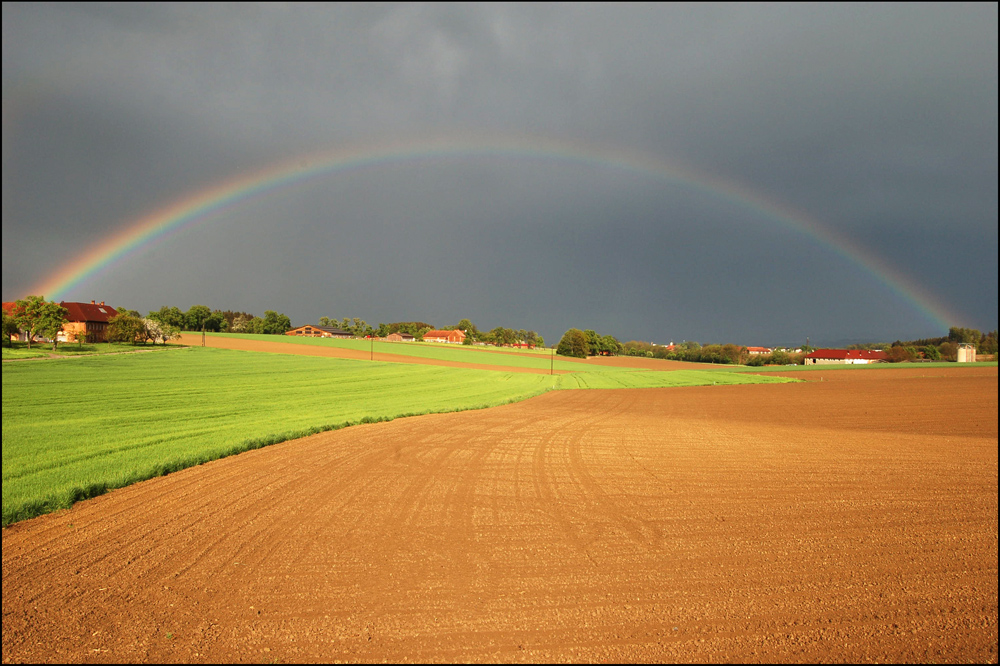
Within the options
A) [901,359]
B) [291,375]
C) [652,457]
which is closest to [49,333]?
[291,375]

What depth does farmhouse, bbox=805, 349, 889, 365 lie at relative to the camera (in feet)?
266

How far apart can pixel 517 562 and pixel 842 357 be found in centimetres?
10986

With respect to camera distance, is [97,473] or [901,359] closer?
[97,473]

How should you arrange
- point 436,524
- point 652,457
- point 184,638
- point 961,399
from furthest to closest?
point 961,399
point 652,457
point 436,524
point 184,638

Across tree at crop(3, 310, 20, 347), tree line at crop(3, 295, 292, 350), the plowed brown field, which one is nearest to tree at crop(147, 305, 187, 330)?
tree line at crop(3, 295, 292, 350)

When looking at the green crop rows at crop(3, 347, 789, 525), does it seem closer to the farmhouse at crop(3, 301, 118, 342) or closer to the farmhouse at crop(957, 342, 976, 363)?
the farmhouse at crop(957, 342, 976, 363)

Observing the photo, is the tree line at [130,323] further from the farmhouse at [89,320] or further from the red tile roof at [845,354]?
the red tile roof at [845,354]

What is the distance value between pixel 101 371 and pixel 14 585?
3753 cm

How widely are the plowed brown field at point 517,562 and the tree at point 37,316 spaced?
160 ft

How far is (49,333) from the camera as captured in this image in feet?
152

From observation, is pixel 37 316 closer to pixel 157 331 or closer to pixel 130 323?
pixel 130 323

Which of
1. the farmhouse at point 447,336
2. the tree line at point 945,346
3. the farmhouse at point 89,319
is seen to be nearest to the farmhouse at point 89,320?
the farmhouse at point 89,319

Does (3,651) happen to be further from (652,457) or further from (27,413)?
(27,413)

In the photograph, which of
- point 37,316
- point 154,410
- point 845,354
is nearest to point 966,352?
point 154,410
